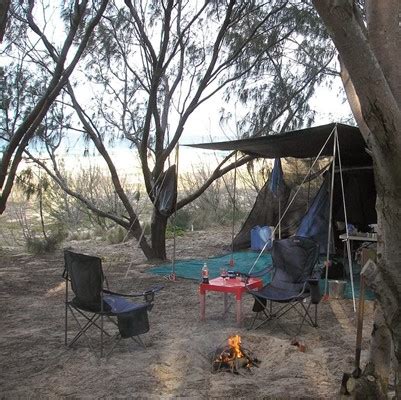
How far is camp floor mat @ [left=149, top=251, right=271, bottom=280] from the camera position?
674 centimetres

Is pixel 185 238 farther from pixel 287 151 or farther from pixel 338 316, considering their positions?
pixel 338 316

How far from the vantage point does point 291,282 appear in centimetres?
468

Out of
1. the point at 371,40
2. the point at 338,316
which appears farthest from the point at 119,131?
the point at 371,40

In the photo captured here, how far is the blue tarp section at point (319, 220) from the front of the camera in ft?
24.8

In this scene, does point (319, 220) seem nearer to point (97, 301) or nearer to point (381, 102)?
point (97, 301)

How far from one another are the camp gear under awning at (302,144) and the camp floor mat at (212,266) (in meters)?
1.43

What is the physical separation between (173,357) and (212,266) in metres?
3.69

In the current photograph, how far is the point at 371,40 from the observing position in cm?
211

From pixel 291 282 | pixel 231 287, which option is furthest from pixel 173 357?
pixel 291 282

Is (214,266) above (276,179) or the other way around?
the other way around

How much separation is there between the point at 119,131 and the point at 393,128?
7.36 meters

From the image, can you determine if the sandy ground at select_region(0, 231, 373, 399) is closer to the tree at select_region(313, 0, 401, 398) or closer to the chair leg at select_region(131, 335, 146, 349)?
the chair leg at select_region(131, 335, 146, 349)

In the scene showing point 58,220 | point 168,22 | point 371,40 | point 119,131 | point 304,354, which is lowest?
point 304,354

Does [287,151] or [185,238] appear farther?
[185,238]
